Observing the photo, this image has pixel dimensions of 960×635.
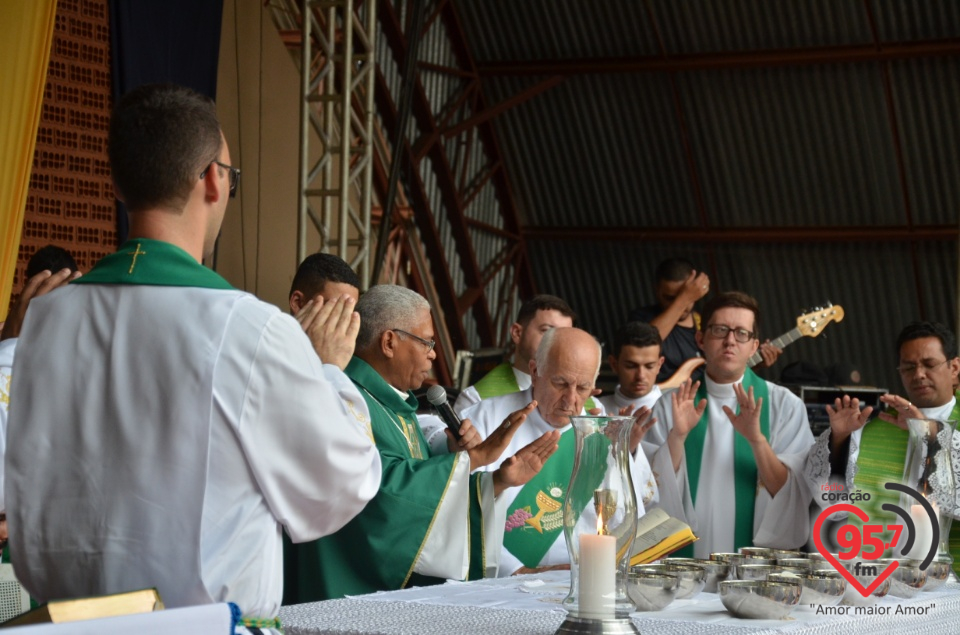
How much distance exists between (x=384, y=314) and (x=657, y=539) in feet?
4.09

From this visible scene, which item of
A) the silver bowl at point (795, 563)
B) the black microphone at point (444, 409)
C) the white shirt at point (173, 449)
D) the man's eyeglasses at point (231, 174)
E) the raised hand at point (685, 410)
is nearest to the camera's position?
the white shirt at point (173, 449)

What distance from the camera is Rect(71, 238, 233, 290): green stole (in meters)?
2.23

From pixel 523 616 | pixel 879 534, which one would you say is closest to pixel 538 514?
Answer: pixel 879 534

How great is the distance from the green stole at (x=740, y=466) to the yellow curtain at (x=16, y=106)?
386 cm

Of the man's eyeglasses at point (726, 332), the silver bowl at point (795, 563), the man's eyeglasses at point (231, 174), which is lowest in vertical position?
the silver bowl at point (795, 563)

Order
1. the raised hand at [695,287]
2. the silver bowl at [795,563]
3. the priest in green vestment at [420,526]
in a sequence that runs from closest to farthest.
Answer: the silver bowl at [795,563]
the priest in green vestment at [420,526]
the raised hand at [695,287]

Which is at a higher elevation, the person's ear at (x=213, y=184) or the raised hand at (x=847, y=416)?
the person's ear at (x=213, y=184)

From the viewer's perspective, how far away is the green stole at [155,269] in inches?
87.8

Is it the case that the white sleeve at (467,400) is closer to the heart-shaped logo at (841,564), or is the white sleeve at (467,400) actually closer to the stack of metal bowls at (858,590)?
the heart-shaped logo at (841,564)

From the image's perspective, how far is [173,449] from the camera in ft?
7.10

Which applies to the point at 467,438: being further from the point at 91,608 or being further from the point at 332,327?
the point at 91,608

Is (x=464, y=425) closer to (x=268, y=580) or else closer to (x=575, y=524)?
(x=575, y=524)

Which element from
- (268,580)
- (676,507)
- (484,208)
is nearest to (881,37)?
(484,208)

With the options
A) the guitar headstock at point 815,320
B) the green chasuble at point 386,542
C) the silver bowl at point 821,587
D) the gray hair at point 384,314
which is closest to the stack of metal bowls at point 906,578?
the silver bowl at point 821,587
